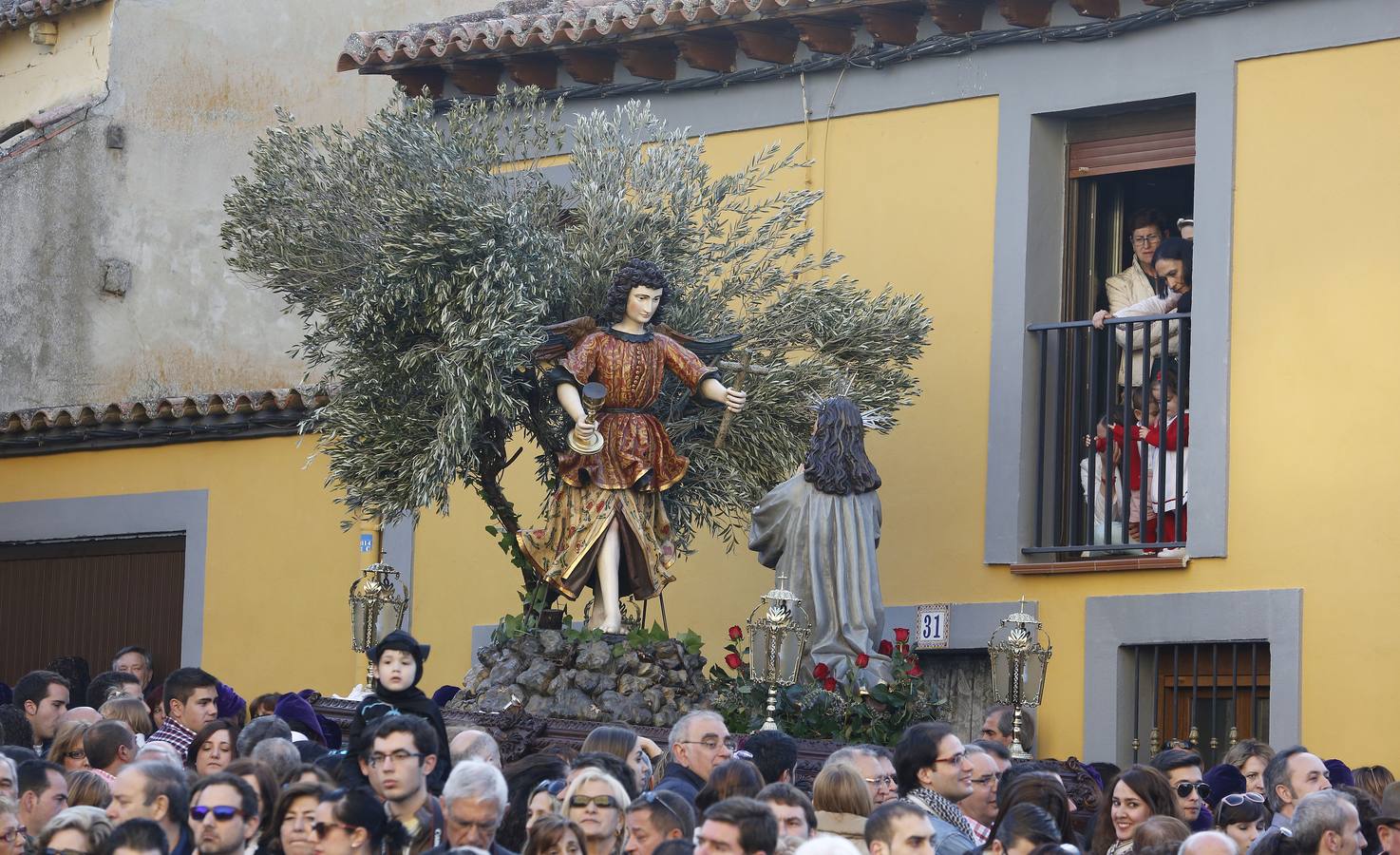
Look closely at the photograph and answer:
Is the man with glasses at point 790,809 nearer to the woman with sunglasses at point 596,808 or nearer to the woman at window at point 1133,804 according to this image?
the woman with sunglasses at point 596,808

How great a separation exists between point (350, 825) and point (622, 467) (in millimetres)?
5807

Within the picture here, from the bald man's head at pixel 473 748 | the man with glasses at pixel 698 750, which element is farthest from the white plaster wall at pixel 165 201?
the man with glasses at pixel 698 750

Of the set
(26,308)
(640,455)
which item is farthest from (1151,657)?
(26,308)

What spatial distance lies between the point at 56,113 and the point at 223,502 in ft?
14.3

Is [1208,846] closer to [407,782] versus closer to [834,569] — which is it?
[407,782]

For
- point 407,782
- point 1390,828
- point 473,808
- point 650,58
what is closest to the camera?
point 473,808

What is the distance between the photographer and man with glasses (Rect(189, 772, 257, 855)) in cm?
902

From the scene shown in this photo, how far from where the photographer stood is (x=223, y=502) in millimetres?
18984

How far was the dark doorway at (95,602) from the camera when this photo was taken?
757 inches

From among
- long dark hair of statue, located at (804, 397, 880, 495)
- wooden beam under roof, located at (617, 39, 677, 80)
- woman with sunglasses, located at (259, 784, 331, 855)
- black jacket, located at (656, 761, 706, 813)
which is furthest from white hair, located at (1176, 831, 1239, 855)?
wooden beam under roof, located at (617, 39, 677, 80)

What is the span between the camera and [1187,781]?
35.3 feet

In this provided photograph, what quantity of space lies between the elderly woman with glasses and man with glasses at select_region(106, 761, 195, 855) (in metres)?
0.28

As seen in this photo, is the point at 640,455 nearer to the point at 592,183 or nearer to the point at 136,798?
the point at 592,183

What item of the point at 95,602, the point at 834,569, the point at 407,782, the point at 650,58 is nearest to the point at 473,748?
the point at 407,782
